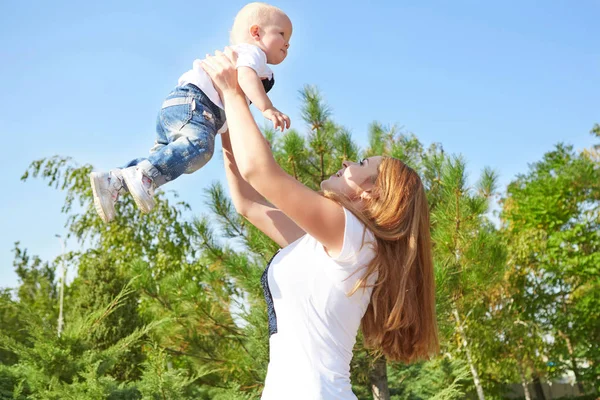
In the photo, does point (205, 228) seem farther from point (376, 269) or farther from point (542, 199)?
point (542, 199)

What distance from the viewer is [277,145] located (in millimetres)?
7641

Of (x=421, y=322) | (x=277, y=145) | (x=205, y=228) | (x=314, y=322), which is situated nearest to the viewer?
(x=314, y=322)

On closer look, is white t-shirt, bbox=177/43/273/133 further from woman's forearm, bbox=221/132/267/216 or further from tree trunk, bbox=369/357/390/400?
tree trunk, bbox=369/357/390/400

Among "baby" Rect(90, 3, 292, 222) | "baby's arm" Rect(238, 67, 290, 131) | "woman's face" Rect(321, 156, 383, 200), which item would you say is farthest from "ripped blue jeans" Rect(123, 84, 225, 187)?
"woman's face" Rect(321, 156, 383, 200)

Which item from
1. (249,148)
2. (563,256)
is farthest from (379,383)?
(563,256)

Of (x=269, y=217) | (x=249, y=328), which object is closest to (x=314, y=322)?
(x=269, y=217)

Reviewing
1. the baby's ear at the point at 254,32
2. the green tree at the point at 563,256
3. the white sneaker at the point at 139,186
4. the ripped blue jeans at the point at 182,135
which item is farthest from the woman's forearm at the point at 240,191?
the green tree at the point at 563,256

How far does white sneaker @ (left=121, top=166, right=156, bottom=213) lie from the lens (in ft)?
6.64

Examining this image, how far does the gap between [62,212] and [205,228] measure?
8.24 metres

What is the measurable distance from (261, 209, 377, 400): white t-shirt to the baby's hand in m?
0.32

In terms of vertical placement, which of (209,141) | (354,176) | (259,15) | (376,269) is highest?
(259,15)

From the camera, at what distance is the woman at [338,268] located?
163cm

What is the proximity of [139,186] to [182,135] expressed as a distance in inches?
8.9

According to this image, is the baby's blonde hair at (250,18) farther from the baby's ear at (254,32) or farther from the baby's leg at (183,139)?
the baby's leg at (183,139)
